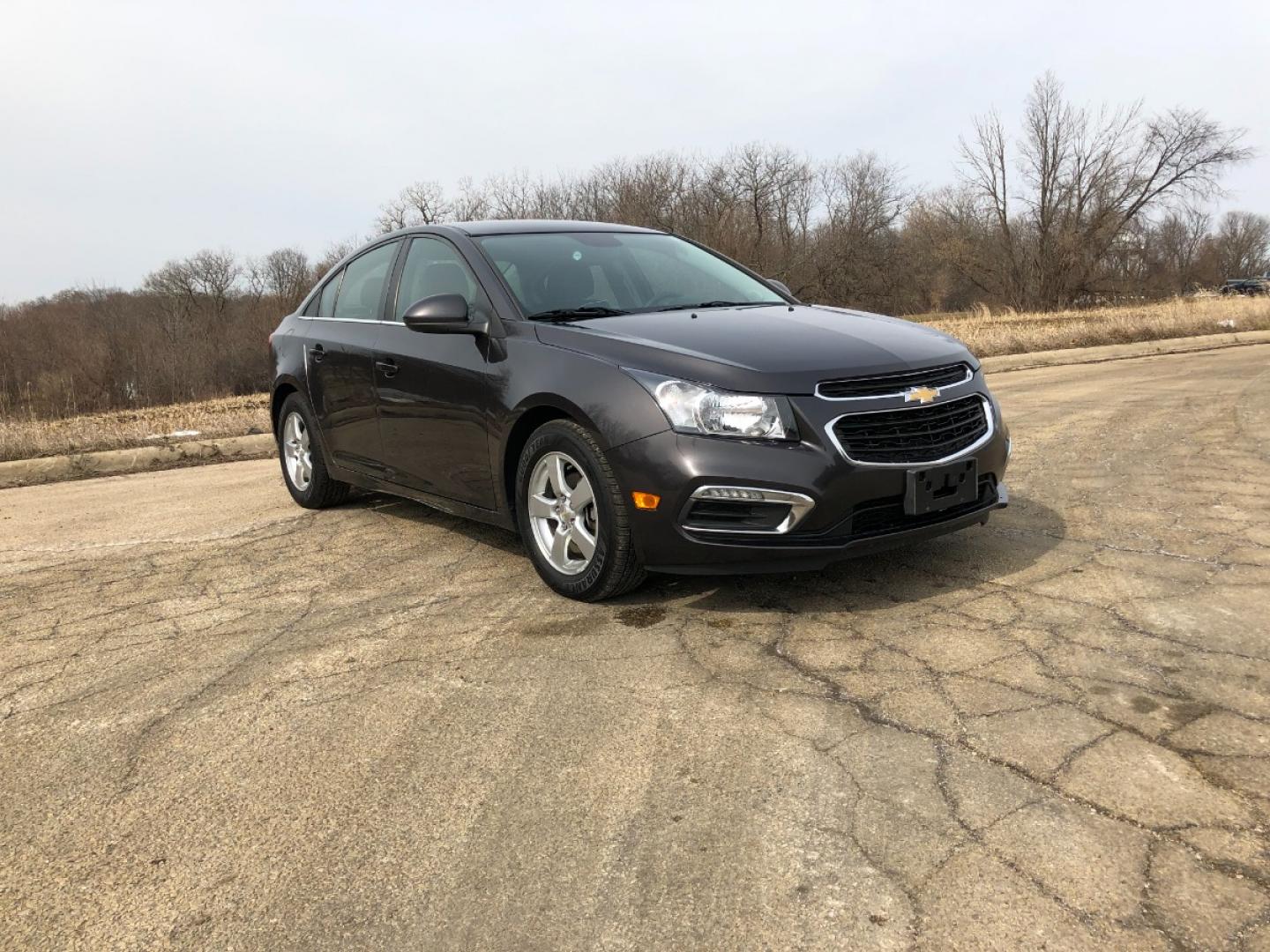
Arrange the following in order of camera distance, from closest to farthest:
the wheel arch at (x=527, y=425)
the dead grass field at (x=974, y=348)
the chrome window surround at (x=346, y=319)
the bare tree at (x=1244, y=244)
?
the wheel arch at (x=527, y=425) → the chrome window surround at (x=346, y=319) → the dead grass field at (x=974, y=348) → the bare tree at (x=1244, y=244)

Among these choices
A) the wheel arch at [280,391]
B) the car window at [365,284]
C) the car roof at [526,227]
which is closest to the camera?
the car roof at [526,227]

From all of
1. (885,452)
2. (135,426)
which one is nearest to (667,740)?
(885,452)

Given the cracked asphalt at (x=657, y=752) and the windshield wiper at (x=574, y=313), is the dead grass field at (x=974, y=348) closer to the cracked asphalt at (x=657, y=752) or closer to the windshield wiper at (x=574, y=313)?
the cracked asphalt at (x=657, y=752)

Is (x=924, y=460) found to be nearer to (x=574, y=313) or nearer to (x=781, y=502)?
(x=781, y=502)

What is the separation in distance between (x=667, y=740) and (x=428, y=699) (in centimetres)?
83

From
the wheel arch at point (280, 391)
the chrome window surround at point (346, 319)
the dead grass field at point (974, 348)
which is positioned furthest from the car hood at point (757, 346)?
the dead grass field at point (974, 348)

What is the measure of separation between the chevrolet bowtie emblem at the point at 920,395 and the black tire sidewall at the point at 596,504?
44.9 inches

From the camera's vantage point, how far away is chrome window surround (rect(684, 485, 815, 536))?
3.36 m

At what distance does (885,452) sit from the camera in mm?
3510

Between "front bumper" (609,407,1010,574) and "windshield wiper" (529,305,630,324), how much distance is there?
0.89 meters

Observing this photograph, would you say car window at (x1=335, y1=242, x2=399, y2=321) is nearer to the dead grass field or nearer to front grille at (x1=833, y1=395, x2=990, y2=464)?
front grille at (x1=833, y1=395, x2=990, y2=464)

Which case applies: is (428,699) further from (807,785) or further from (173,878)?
(807,785)

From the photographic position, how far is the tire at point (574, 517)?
11.9ft

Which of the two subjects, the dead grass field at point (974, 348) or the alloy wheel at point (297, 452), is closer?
the alloy wheel at point (297, 452)
